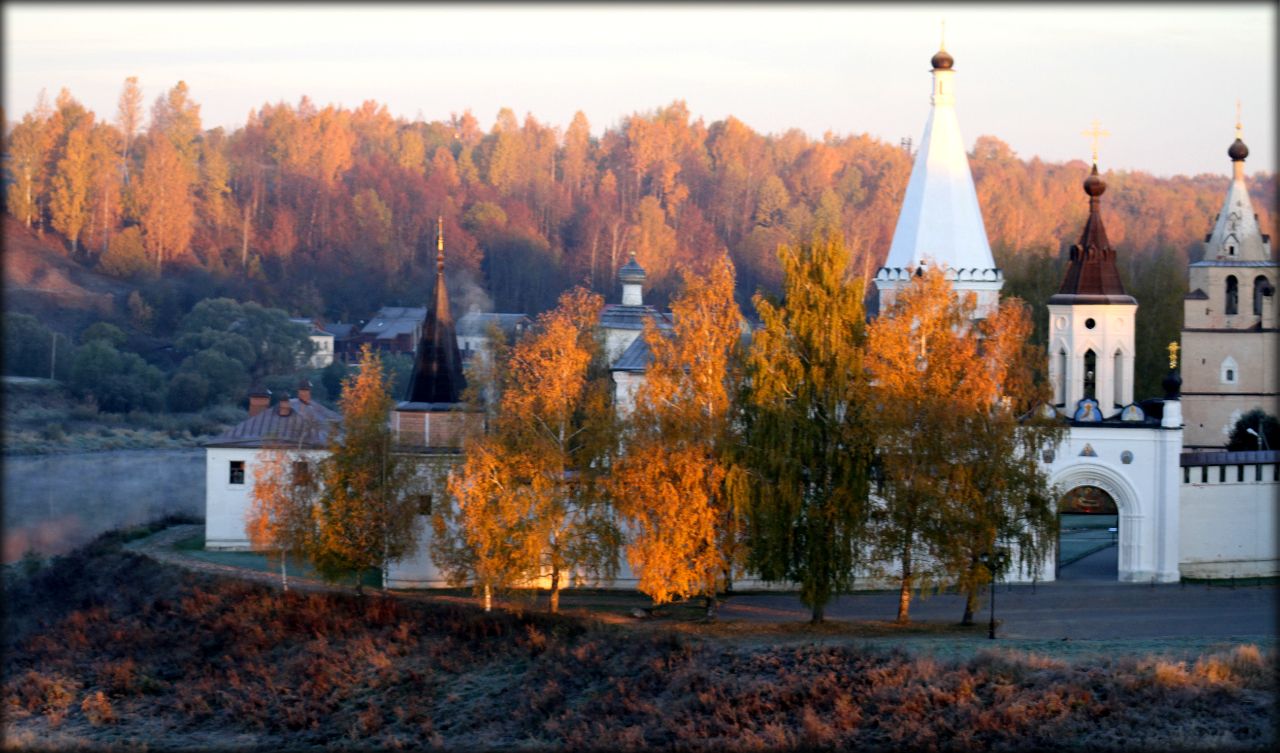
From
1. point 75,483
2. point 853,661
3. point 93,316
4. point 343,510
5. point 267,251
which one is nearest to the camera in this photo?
point 853,661

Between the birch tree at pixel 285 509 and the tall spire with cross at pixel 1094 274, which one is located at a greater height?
the tall spire with cross at pixel 1094 274

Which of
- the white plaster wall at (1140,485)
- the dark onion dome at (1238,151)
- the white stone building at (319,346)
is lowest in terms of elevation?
the white plaster wall at (1140,485)

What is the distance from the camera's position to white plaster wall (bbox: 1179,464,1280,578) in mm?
26562

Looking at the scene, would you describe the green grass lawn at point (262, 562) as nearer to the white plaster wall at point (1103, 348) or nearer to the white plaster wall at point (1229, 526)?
the white plaster wall at point (1103, 348)

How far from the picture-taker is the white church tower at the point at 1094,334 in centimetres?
2777

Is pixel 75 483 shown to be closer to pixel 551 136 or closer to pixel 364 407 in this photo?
pixel 364 407

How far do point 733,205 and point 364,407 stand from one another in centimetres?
6330

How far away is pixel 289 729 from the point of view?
72.1ft

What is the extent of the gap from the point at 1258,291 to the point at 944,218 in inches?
379

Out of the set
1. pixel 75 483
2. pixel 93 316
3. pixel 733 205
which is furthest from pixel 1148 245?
pixel 75 483

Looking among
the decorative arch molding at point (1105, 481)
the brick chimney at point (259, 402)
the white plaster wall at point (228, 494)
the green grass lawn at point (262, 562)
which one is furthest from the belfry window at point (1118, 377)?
the brick chimney at point (259, 402)

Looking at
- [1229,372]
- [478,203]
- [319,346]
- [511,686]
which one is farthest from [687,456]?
[478,203]

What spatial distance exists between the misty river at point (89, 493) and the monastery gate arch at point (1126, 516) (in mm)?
17060

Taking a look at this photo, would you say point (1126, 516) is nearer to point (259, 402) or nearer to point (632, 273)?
point (632, 273)
